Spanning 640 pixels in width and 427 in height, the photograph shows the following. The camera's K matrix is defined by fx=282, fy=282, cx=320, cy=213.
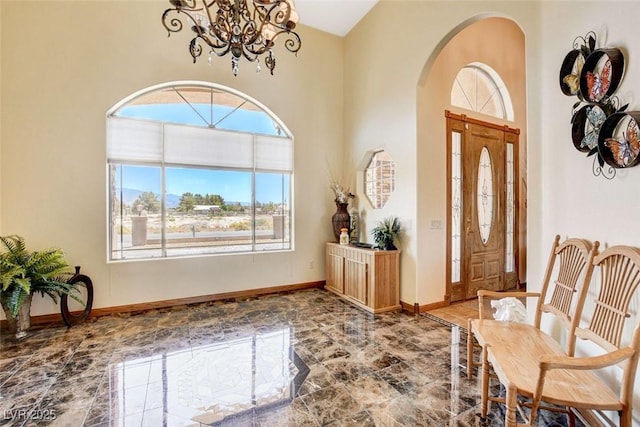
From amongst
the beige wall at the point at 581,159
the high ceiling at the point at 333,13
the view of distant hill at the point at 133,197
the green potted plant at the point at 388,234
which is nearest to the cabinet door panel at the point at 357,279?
the green potted plant at the point at 388,234

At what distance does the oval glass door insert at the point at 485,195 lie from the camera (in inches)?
177

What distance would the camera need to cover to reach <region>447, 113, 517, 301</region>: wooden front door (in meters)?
4.23

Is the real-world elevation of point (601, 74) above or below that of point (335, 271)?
above

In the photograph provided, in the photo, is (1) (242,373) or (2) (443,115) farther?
(2) (443,115)

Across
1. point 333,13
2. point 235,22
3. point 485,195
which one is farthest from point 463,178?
point 235,22

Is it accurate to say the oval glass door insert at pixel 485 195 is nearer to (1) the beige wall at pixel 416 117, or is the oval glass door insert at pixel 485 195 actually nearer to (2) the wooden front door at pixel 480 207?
(2) the wooden front door at pixel 480 207

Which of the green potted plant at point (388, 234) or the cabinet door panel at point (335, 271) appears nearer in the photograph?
the green potted plant at point (388, 234)

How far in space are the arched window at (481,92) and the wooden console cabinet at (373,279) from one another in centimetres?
256

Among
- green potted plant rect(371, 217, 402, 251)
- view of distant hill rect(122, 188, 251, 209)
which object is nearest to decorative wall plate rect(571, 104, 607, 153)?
green potted plant rect(371, 217, 402, 251)

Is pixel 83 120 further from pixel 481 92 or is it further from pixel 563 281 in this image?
pixel 481 92

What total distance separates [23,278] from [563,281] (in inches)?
199

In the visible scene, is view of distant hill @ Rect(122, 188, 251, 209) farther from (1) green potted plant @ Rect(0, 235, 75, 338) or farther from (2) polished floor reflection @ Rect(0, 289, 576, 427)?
(2) polished floor reflection @ Rect(0, 289, 576, 427)

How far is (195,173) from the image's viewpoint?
4.44m

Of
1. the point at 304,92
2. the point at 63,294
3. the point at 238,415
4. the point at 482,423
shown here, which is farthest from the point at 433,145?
the point at 63,294
